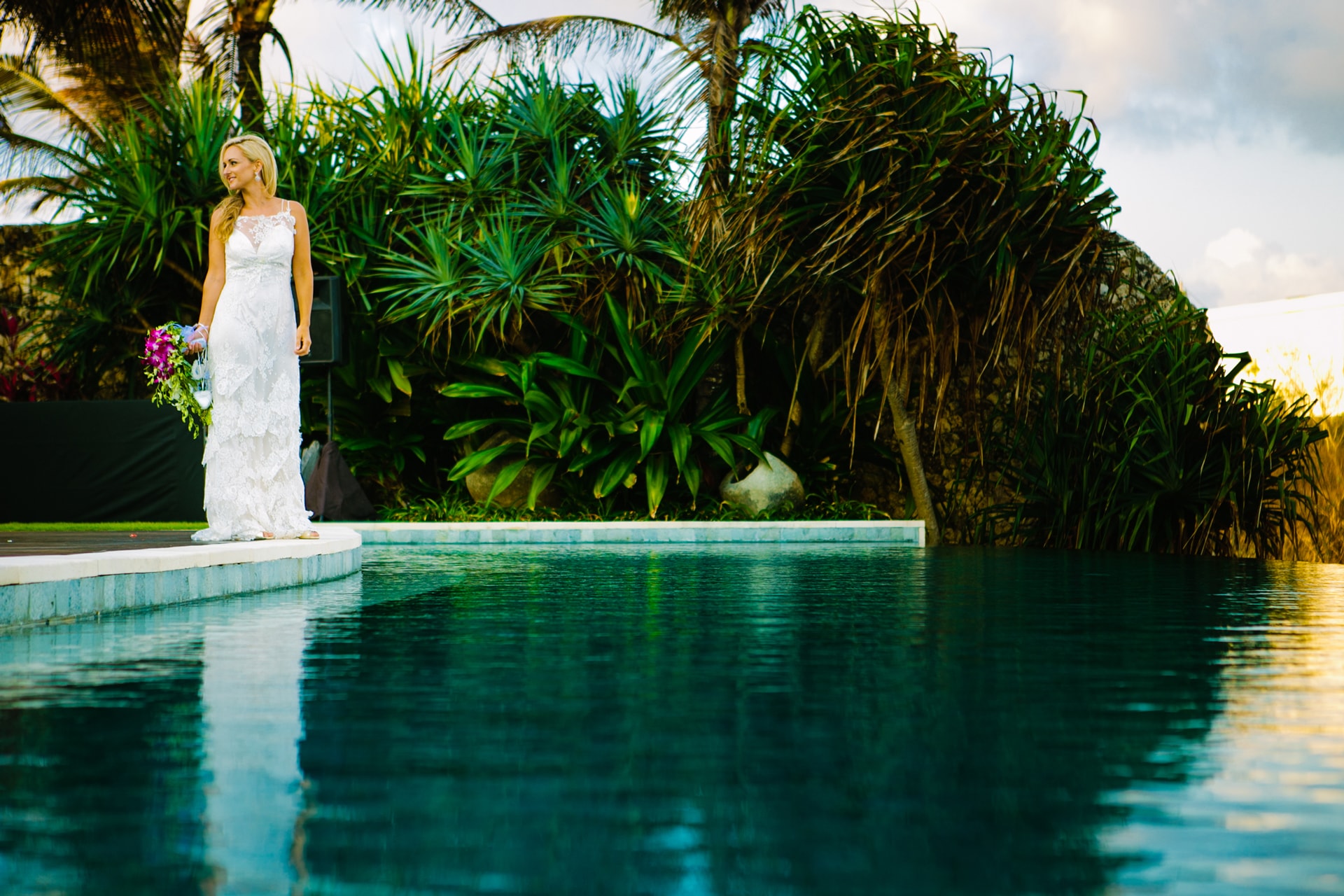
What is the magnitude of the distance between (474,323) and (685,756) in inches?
377

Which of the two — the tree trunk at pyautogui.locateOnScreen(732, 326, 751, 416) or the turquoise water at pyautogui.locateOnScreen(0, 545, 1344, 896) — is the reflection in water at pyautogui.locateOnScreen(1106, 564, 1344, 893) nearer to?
the turquoise water at pyautogui.locateOnScreen(0, 545, 1344, 896)

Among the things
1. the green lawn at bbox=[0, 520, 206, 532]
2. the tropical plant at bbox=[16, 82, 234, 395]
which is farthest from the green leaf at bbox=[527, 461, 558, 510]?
the tropical plant at bbox=[16, 82, 234, 395]

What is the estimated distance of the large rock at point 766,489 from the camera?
414 inches

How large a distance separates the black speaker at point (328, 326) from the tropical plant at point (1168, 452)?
5.32 metres

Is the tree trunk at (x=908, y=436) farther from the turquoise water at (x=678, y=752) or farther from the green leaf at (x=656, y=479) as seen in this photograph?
the turquoise water at (x=678, y=752)

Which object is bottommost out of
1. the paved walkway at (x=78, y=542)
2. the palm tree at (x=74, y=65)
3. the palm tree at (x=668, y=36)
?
the paved walkway at (x=78, y=542)

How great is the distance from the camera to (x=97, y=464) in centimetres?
1192

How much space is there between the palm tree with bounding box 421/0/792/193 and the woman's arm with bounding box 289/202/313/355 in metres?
4.45

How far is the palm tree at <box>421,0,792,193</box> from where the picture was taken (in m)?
11.9

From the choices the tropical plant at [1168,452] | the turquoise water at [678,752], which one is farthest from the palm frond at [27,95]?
the turquoise water at [678,752]

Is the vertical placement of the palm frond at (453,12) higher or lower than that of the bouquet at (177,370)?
higher

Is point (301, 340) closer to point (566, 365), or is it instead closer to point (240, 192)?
point (240, 192)

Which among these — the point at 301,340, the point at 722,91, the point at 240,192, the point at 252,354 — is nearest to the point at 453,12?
the point at 722,91

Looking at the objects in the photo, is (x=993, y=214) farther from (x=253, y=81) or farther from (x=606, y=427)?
(x=253, y=81)
